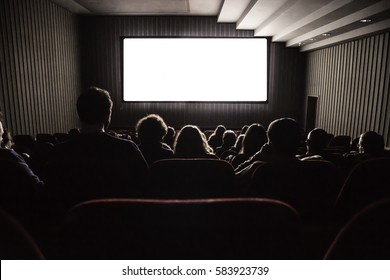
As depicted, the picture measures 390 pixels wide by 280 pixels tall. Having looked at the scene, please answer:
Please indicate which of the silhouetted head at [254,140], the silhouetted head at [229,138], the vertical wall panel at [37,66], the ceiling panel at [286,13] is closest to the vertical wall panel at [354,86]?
the ceiling panel at [286,13]

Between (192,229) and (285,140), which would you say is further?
(285,140)

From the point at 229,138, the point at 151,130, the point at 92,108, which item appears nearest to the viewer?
the point at 92,108

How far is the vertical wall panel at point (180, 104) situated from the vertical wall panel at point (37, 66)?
895 mm

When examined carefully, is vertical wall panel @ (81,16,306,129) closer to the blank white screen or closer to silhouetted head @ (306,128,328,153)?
the blank white screen

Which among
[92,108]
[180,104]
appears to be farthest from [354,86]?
[92,108]

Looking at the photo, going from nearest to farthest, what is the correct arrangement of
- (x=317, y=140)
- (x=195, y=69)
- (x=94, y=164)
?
(x=94, y=164) < (x=317, y=140) < (x=195, y=69)

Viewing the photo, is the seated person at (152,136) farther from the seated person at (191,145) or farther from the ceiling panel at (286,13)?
the ceiling panel at (286,13)

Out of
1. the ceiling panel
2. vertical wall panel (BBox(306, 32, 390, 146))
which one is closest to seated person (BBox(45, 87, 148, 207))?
the ceiling panel

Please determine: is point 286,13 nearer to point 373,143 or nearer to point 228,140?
point 228,140

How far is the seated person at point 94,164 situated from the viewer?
1517 millimetres

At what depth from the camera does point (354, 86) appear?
7906 mm

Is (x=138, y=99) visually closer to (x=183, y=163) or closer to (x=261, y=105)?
(x=261, y=105)

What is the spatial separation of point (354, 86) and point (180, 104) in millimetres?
5939

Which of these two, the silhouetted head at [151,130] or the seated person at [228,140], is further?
the seated person at [228,140]
